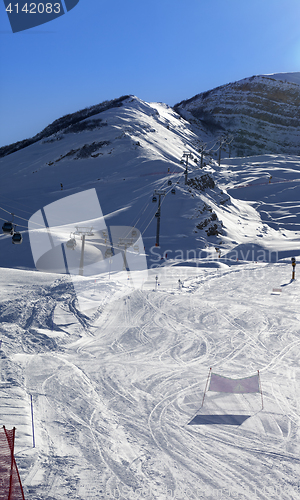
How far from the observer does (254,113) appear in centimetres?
13812

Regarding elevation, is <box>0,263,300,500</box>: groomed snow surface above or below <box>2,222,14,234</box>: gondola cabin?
below

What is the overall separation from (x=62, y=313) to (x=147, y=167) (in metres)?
41.8

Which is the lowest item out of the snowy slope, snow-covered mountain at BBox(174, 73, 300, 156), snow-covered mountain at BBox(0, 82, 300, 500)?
snow-covered mountain at BBox(0, 82, 300, 500)

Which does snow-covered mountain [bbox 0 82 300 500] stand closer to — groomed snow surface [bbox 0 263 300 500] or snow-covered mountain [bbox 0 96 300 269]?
groomed snow surface [bbox 0 263 300 500]

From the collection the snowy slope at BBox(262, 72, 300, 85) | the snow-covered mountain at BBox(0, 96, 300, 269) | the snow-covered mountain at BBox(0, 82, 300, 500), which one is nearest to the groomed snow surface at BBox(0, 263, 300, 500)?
Answer: the snow-covered mountain at BBox(0, 82, 300, 500)

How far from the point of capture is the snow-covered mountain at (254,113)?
420 ft

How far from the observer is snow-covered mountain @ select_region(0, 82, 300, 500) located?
7512mm

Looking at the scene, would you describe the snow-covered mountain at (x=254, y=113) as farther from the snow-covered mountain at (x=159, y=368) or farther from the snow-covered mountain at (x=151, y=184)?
the snow-covered mountain at (x=159, y=368)

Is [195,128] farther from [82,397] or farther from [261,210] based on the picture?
[82,397]

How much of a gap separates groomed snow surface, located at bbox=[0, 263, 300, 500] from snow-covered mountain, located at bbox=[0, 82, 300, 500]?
0.04 meters

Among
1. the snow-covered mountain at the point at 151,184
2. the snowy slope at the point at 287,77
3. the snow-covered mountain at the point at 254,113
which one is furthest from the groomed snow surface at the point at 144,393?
the snowy slope at the point at 287,77

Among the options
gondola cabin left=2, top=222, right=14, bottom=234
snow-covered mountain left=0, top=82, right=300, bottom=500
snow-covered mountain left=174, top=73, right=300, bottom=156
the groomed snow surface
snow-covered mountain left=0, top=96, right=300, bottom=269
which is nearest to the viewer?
the groomed snow surface

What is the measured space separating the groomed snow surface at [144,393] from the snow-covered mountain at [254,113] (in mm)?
113909

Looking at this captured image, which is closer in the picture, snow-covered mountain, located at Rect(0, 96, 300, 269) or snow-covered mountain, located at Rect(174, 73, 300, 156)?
snow-covered mountain, located at Rect(0, 96, 300, 269)
